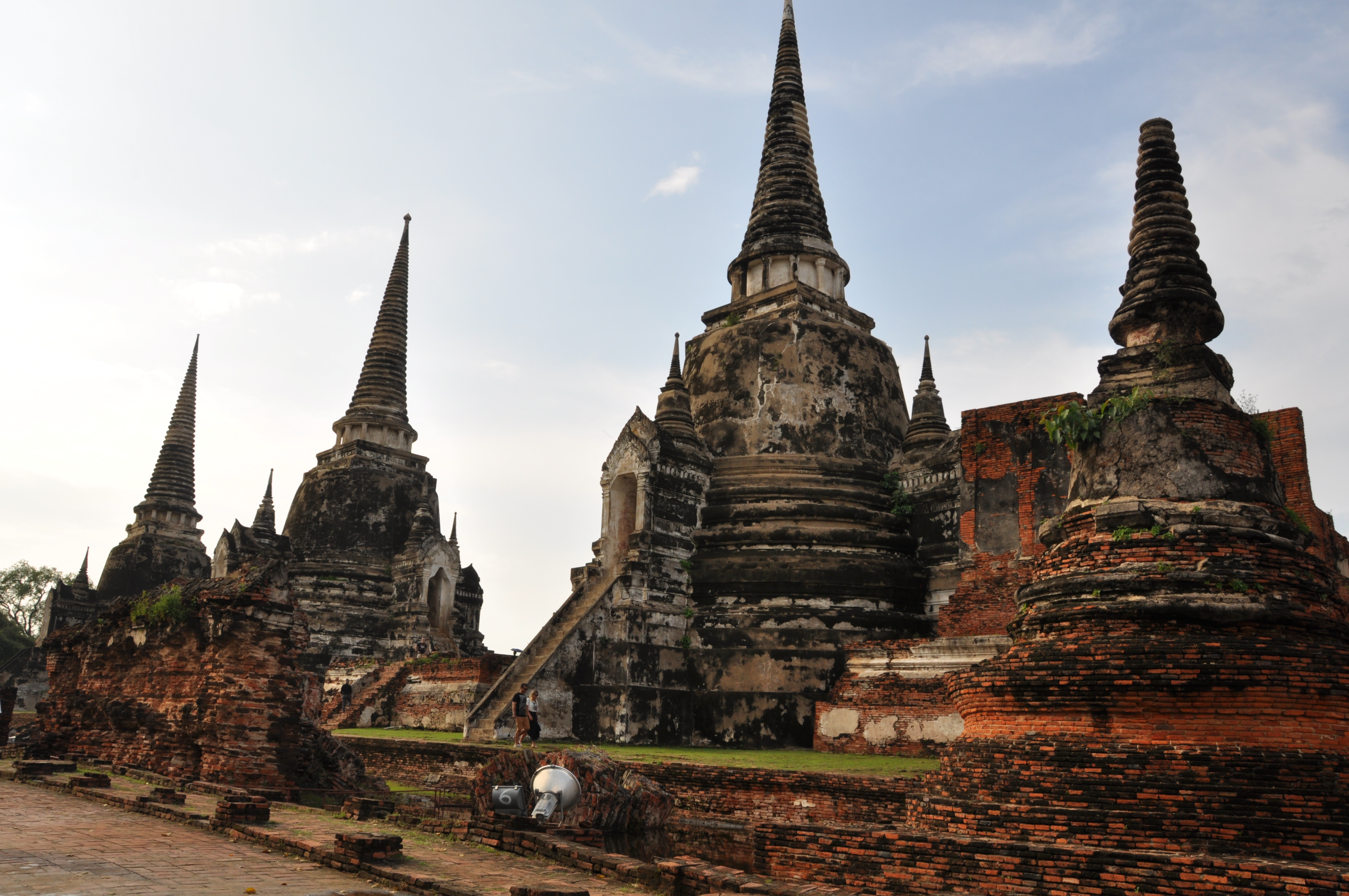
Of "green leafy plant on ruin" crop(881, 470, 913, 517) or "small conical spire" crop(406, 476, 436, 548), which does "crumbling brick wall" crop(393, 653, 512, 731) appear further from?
"green leafy plant on ruin" crop(881, 470, 913, 517)

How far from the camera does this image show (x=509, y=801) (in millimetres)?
9156

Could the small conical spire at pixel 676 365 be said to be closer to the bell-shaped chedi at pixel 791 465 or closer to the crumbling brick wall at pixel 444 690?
the bell-shaped chedi at pixel 791 465

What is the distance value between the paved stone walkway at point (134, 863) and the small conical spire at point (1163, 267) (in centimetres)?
832

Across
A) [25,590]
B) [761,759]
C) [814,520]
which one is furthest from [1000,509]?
[25,590]

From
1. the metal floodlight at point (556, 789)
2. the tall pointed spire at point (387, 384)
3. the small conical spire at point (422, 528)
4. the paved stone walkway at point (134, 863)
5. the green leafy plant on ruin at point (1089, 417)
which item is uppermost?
the tall pointed spire at point (387, 384)

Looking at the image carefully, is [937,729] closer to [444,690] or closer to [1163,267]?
[1163,267]

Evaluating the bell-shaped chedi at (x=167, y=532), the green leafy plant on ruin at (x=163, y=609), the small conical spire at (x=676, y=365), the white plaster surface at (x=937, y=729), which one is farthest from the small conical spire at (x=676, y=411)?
the bell-shaped chedi at (x=167, y=532)

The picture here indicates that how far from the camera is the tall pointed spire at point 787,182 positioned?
2242cm

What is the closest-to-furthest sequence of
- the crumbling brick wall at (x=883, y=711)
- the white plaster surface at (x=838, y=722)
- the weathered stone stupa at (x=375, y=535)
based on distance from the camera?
the crumbling brick wall at (x=883, y=711) < the white plaster surface at (x=838, y=722) < the weathered stone stupa at (x=375, y=535)

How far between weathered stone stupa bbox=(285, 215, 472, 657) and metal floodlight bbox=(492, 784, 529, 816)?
18.6 metres

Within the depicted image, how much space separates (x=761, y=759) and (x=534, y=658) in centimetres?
460

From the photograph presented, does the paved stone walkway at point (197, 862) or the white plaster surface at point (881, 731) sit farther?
the white plaster surface at point (881, 731)

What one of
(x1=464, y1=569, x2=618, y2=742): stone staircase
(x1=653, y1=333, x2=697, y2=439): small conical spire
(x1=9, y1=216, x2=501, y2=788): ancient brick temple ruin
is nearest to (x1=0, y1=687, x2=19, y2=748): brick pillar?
(x1=9, y1=216, x2=501, y2=788): ancient brick temple ruin

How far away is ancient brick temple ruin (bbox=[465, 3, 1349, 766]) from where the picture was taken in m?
13.8
